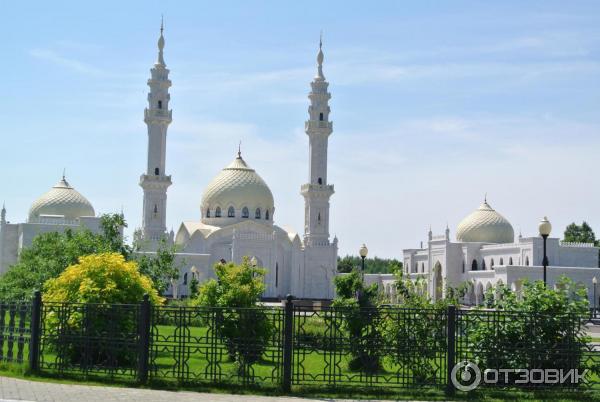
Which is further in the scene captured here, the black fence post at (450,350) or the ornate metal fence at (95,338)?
the ornate metal fence at (95,338)

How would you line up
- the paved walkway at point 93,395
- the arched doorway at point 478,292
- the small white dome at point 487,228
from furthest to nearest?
1. the small white dome at point 487,228
2. the arched doorway at point 478,292
3. the paved walkway at point 93,395

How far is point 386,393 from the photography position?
12461 mm

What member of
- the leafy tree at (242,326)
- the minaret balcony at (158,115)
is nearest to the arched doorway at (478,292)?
the minaret balcony at (158,115)

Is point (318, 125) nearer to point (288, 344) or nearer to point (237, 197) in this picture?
point (237, 197)

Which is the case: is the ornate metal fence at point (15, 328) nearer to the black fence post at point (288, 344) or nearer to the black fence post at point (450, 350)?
the black fence post at point (288, 344)

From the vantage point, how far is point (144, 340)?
42.0 ft

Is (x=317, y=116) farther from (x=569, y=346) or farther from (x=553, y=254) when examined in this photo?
(x=569, y=346)

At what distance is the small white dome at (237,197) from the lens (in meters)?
59.9

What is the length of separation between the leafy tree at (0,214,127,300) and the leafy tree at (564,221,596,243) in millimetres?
56386

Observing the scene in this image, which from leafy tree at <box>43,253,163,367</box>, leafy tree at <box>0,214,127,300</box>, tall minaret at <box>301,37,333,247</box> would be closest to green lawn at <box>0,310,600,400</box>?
leafy tree at <box>43,253,163,367</box>

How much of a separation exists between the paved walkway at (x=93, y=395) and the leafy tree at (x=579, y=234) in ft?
225

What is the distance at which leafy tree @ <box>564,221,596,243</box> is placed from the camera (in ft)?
249

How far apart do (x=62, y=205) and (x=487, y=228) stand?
30940mm

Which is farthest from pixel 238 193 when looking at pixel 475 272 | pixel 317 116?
pixel 475 272
